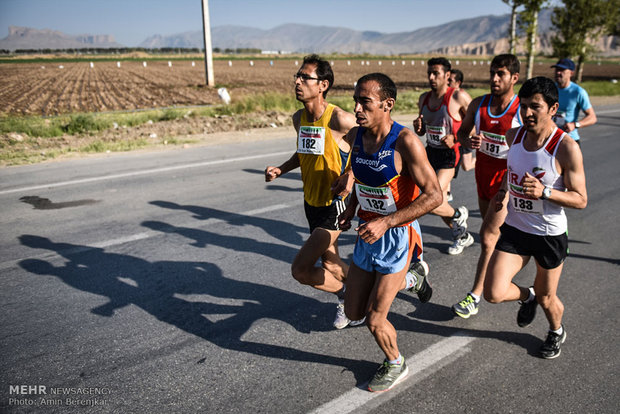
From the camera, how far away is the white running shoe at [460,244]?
225 inches

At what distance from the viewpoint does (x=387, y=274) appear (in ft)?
10.2

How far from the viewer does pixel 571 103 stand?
6691mm

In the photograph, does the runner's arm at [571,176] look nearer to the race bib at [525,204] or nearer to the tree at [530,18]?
the race bib at [525,204]

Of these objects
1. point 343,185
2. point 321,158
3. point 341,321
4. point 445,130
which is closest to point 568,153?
point 343,185

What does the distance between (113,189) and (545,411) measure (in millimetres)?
7373

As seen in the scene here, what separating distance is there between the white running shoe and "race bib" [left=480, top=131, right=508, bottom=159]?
146 cm

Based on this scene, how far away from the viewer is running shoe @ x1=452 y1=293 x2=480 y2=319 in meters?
4.18

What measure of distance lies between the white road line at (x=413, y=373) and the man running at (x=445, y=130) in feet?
6.99

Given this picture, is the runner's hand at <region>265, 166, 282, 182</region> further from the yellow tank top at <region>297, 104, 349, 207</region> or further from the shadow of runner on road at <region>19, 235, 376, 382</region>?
the shadow of runner on road at <region>19, 235, 376, 382</region>

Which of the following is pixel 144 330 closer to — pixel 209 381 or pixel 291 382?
pixel 209 381

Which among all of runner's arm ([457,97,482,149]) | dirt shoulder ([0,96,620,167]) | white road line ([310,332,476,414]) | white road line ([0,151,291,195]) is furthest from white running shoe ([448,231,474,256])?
dirt shoulder ([0,96,620,167])

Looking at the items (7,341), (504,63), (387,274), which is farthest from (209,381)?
(504,63)

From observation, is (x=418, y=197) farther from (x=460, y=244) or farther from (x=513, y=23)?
(x=513, y=23)

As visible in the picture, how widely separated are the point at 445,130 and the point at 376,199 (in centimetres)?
318
